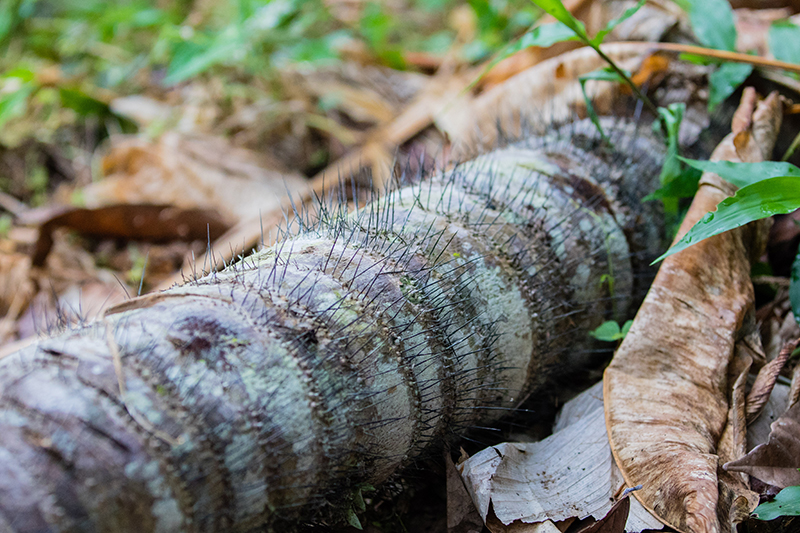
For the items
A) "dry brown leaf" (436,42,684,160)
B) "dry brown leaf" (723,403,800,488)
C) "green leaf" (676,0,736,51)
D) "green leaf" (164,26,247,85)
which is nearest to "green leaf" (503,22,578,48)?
"dry brown leaf" (436,42,684,160)

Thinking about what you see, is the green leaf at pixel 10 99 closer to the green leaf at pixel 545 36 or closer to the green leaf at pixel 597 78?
the green leaf at pixel 545 36

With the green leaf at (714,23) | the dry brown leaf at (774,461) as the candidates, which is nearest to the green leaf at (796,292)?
the dry brown leaf at (774,461)

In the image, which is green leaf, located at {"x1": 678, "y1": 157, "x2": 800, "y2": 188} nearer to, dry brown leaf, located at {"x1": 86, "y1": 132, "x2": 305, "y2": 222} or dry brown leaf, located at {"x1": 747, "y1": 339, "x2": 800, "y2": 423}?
dry brown leaf, located at {"x1": 747, "y1": 339, "x2": 800, "y2": 423}

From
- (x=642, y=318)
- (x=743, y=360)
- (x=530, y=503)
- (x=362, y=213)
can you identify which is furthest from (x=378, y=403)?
(x=743, y=360)

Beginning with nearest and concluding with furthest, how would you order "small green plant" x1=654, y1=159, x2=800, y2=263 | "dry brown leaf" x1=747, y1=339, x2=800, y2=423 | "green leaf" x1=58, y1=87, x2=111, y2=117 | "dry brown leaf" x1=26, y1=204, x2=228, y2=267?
1. "small green plant" x1=654, y1=159, x2=800, y2=263
2. "dry brown leaf" x1=747, y1=339, x2=800, y2=423
3. "dry brown leaf" x1=26, y1=204, x2=228, y2=267
4. "green leaf" x1=58, y1=87, x2=111, y2=117

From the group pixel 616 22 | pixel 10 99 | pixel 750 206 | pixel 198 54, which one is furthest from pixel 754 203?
pixel 10 99

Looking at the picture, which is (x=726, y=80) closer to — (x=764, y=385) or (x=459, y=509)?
(x=764, y=385)
